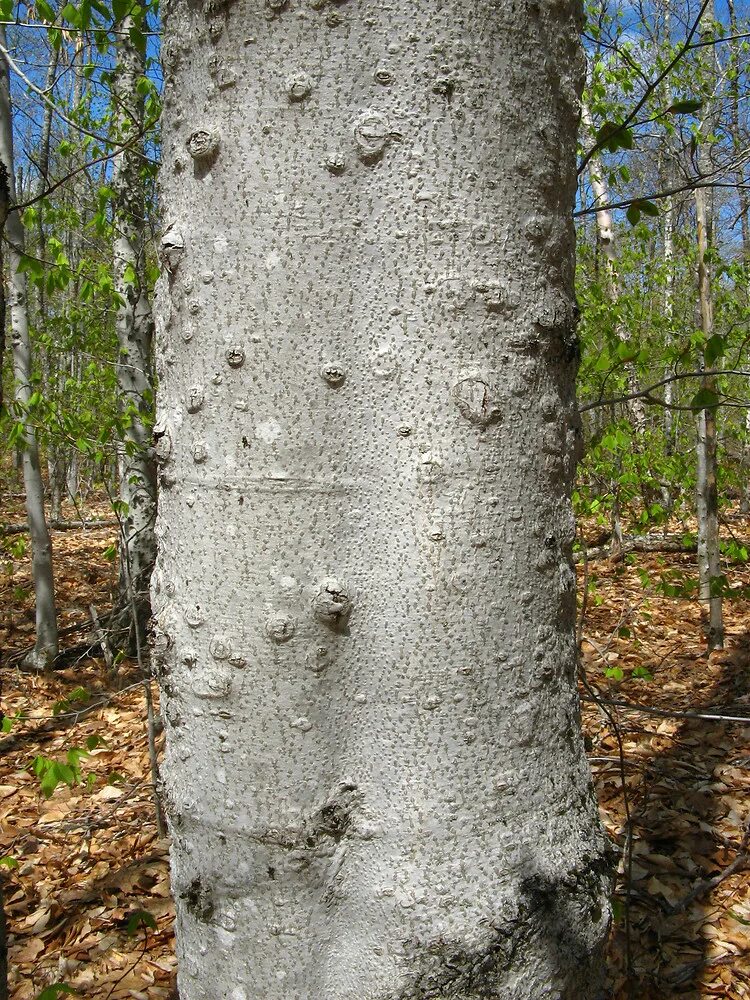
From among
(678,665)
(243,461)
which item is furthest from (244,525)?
(678,665)

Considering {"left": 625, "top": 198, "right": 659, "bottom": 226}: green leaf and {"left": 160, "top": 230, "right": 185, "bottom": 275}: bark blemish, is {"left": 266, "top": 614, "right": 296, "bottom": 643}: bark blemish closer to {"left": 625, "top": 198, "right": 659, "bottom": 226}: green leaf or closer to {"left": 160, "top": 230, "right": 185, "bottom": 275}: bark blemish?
{"left": 160, "top": 230, "right": 185, "bottom": 275}: bark blemish

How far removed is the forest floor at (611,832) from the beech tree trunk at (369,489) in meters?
0.70

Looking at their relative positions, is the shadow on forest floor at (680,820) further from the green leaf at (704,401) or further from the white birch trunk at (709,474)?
the green leaf at (704,401)

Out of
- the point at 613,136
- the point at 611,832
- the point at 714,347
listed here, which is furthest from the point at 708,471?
the point at 613,136

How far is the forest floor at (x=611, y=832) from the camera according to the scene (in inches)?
99.8

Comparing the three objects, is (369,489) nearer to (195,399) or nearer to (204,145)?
(195,399)

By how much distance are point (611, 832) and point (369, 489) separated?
2.83m

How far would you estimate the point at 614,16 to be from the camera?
5258 millimetres

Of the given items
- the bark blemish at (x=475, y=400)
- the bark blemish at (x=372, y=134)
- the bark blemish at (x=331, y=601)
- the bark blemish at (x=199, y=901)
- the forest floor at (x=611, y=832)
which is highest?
the bark blemish at (x=372, y=134)

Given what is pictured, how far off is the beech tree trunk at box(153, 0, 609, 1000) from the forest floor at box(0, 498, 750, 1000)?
70 centimetres

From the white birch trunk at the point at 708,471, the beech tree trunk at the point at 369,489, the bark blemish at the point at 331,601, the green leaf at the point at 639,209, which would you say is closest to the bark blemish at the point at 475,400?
the beech tree trunk at the point at 369,489

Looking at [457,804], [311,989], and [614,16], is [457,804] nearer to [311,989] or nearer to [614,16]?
[311,989]

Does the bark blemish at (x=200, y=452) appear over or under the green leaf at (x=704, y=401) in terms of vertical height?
under

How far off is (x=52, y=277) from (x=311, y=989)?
147 inches
